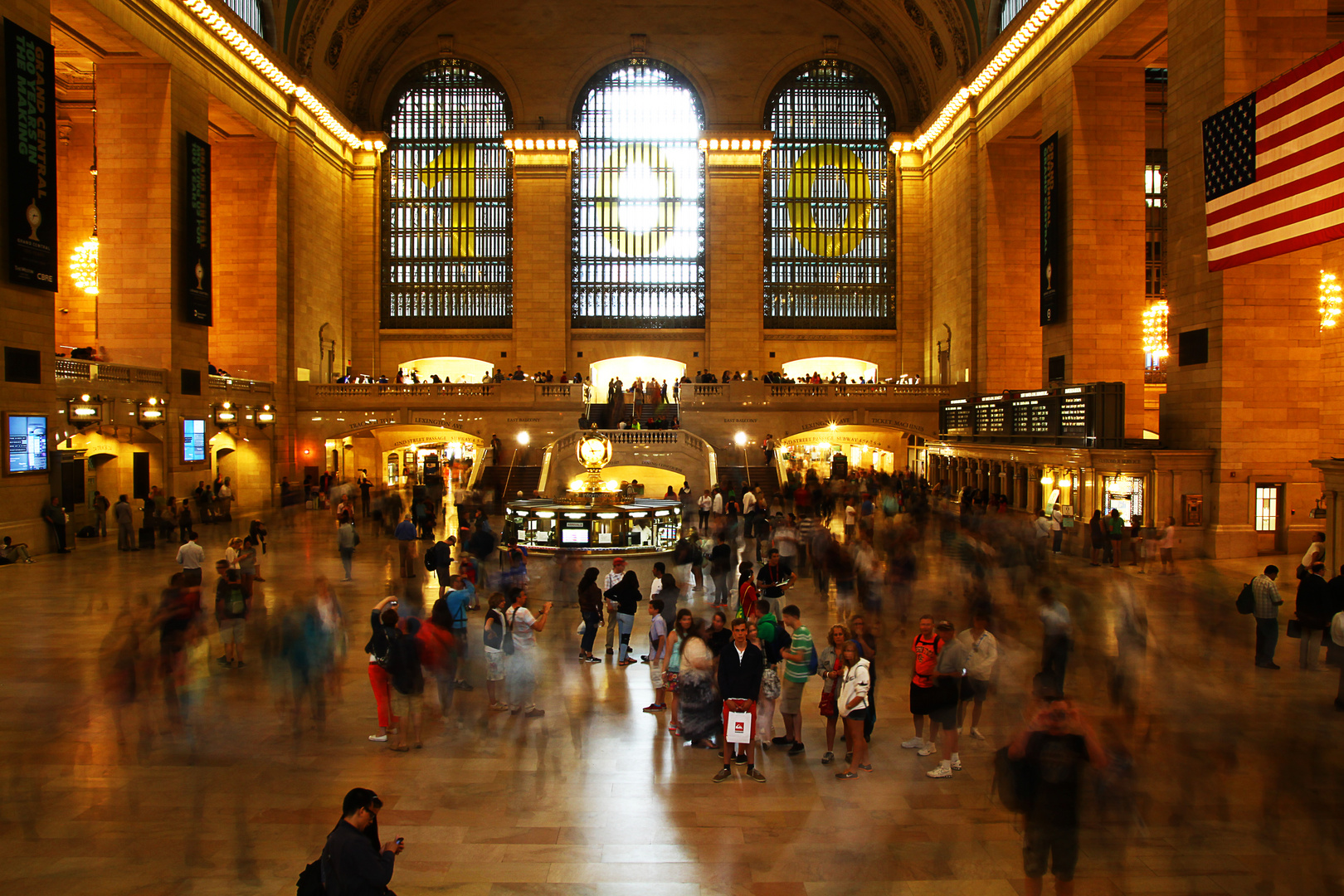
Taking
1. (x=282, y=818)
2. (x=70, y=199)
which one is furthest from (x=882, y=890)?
(x=70, y=199)

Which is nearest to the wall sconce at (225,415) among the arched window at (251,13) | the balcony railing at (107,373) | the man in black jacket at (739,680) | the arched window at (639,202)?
the balcony railing at (107,373)

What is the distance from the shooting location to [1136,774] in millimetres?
7086

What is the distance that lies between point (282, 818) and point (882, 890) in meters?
3.99

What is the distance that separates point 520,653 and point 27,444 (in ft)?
51.6

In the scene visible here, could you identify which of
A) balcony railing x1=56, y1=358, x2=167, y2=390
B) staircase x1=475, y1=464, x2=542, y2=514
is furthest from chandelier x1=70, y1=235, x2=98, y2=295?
staircase x1=475, y1=464, x2=542, y2=514

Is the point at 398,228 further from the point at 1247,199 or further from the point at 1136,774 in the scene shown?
Answer: the point at 1136,774

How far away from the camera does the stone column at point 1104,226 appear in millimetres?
24750

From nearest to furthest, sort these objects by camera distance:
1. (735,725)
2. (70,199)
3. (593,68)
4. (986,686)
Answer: (735,725) < (986,686) < (70,199) < (593,68)

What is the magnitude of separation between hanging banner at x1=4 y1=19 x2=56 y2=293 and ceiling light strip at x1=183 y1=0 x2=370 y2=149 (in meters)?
6.81

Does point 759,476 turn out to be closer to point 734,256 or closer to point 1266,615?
point 734,256

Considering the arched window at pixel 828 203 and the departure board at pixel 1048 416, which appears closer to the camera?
the departure board at pixel 1048 416

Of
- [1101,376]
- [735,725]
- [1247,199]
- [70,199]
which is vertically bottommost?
[735,725]

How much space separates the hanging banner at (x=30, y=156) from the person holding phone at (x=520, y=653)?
1614 cm

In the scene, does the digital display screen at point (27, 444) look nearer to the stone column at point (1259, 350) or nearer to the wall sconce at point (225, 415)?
the wall sconce at point (225, 415)
